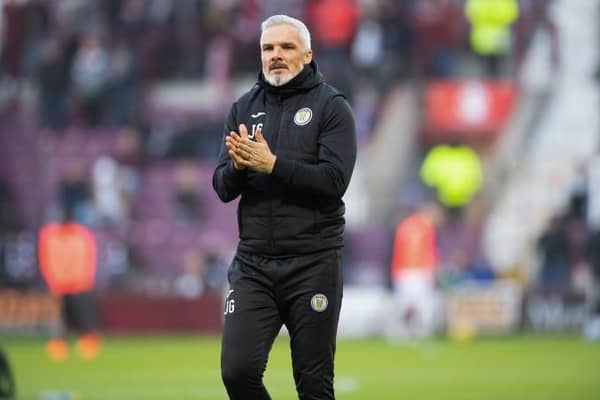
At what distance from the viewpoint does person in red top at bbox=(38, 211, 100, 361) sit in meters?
20.6

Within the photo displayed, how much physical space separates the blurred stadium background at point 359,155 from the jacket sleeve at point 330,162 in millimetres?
12981

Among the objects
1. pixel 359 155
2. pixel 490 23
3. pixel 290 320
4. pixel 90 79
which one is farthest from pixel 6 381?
pixel 490 23

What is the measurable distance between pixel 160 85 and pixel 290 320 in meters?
20.4

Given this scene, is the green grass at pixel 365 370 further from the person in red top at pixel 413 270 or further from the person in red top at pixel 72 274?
the person in red top at pixel 413 270

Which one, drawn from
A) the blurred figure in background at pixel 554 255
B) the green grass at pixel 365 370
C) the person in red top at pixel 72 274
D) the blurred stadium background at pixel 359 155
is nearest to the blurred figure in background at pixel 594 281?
the blurred stadium background at pixel 359 155

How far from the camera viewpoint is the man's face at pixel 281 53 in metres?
7.54

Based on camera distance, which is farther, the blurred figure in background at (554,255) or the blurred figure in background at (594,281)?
the blurred figure in background at (554,255)

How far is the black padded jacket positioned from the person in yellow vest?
67.9ft

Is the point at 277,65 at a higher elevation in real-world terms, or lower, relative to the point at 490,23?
lower

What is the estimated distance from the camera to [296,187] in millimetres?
7434

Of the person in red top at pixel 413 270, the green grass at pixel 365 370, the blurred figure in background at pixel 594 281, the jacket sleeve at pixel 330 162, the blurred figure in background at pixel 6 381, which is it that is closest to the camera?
the jacket sleeve at pixel 330 162

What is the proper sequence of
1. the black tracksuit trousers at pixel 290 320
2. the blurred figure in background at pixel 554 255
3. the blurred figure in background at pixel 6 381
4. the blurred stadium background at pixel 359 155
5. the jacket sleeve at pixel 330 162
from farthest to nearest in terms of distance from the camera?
the blurred figure in background at pixel 554 255 → the blurred stadium background at pixel 359 155 → the blurred figure in background at pixel 6 381 → the black tracksuit trousers at pixel 290 320 → the jacket sleeve at pixel 330 162

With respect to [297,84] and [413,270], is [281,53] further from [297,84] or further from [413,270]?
[413,270]

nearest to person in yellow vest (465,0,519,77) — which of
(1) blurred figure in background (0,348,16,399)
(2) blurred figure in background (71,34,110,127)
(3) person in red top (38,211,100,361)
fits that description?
(2) blurred figure in background (71,34,110,127)
